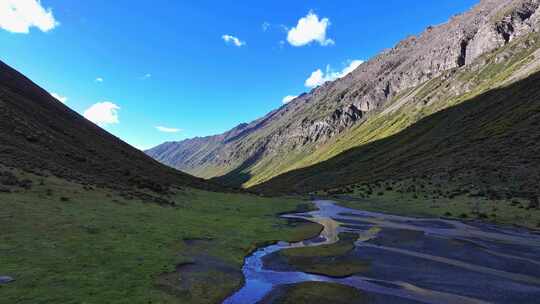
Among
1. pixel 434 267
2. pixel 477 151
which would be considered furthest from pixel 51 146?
pixel 477 151

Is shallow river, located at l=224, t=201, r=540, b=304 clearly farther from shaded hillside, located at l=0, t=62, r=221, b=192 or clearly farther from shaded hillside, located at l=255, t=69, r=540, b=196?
shaded hillside, located at l=0, t=62, r=221, b=192

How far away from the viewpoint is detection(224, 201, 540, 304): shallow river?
72.6ft

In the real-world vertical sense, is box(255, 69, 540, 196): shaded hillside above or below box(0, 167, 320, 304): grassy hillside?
above

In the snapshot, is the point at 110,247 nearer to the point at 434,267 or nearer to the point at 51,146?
the point at 434,267

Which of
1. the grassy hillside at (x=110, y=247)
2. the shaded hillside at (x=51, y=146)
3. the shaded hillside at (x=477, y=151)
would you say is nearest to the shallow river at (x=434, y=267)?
the grassy hillside at (x=110, y=247)

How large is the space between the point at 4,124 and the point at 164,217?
43.6 m

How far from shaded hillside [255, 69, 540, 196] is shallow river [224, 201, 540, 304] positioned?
33656mm

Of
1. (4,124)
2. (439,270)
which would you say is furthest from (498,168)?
(4,124)

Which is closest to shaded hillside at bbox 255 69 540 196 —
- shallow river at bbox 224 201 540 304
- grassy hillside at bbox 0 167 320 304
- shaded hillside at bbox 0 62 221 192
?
shallow river at bbox 224 201 540 304

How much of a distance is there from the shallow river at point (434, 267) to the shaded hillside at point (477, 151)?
110ft

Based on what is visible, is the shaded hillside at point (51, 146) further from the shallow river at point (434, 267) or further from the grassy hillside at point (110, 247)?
the shallow river at point (434, 267)

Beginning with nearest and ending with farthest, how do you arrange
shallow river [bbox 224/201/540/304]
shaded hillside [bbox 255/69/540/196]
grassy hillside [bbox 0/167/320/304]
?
1. grassy hillside [bbox 0/167/320/304]
2. shallow river [bbox 224/201/540/304]
3. shaded hillside [bbox 255/69/540/196]

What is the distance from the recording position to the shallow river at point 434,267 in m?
22.1

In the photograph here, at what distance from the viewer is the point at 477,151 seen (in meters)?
113
